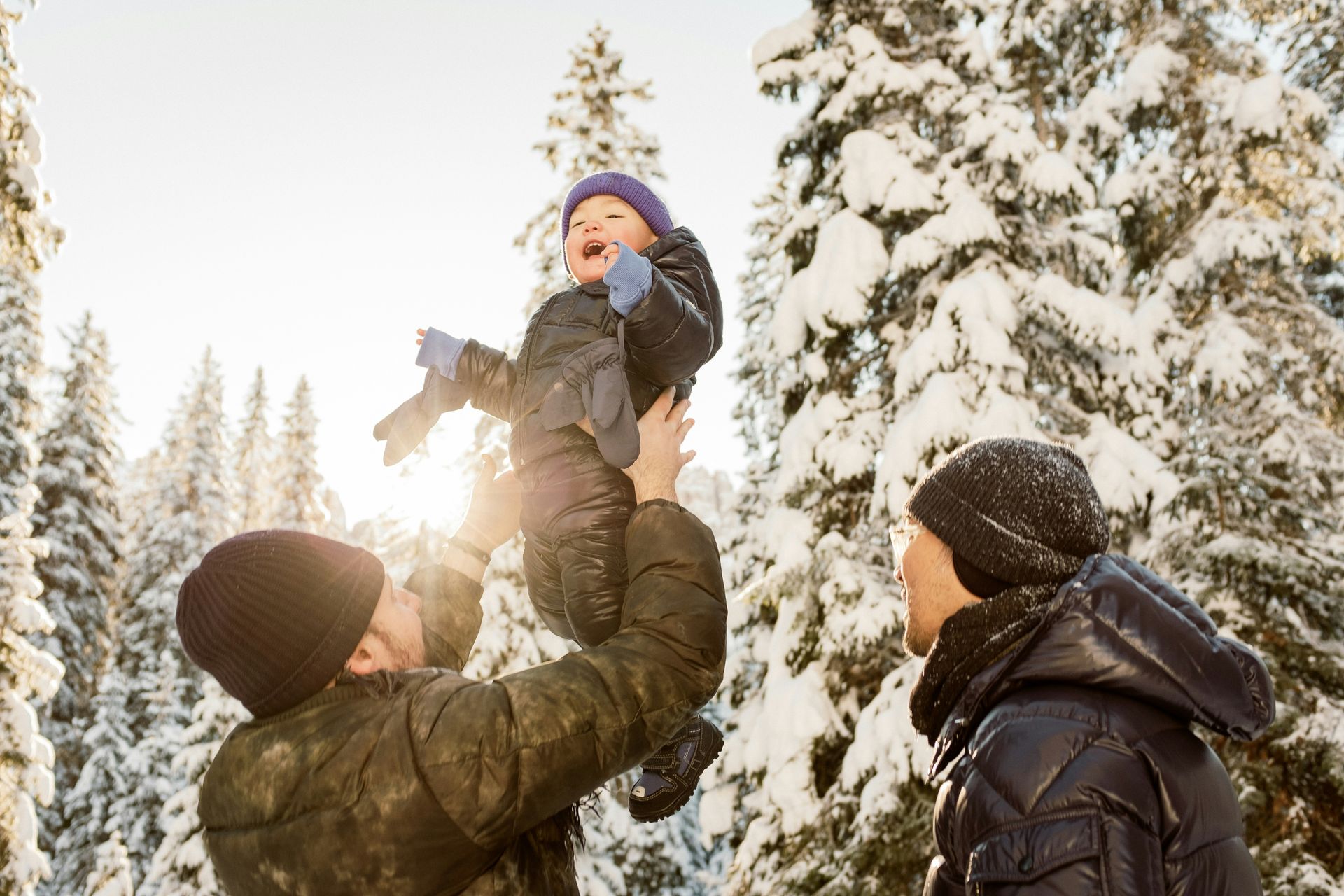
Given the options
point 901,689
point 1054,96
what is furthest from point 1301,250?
point 901,689

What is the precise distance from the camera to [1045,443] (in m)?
2.42

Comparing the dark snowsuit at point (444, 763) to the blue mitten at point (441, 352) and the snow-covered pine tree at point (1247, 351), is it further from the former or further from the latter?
the snow-covered pine tree at point (1247, 351)

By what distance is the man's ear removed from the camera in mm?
2127

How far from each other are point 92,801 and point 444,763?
2967 centimetres

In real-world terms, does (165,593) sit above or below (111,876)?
above

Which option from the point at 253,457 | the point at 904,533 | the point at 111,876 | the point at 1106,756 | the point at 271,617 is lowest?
the point at 1106,756

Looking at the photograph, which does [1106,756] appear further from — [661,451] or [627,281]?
[627,281]

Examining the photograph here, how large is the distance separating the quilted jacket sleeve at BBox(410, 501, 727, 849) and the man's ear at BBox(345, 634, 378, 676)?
23 centimetres

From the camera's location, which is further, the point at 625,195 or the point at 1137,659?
the point at 625,195

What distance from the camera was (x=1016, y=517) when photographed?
2.32 meters

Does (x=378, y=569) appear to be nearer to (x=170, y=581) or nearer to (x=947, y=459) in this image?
(x=947, y=459)

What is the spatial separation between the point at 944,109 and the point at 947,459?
886 cm

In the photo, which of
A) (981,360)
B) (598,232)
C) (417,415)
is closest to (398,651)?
(417,415)

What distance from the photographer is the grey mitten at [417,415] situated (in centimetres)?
307
